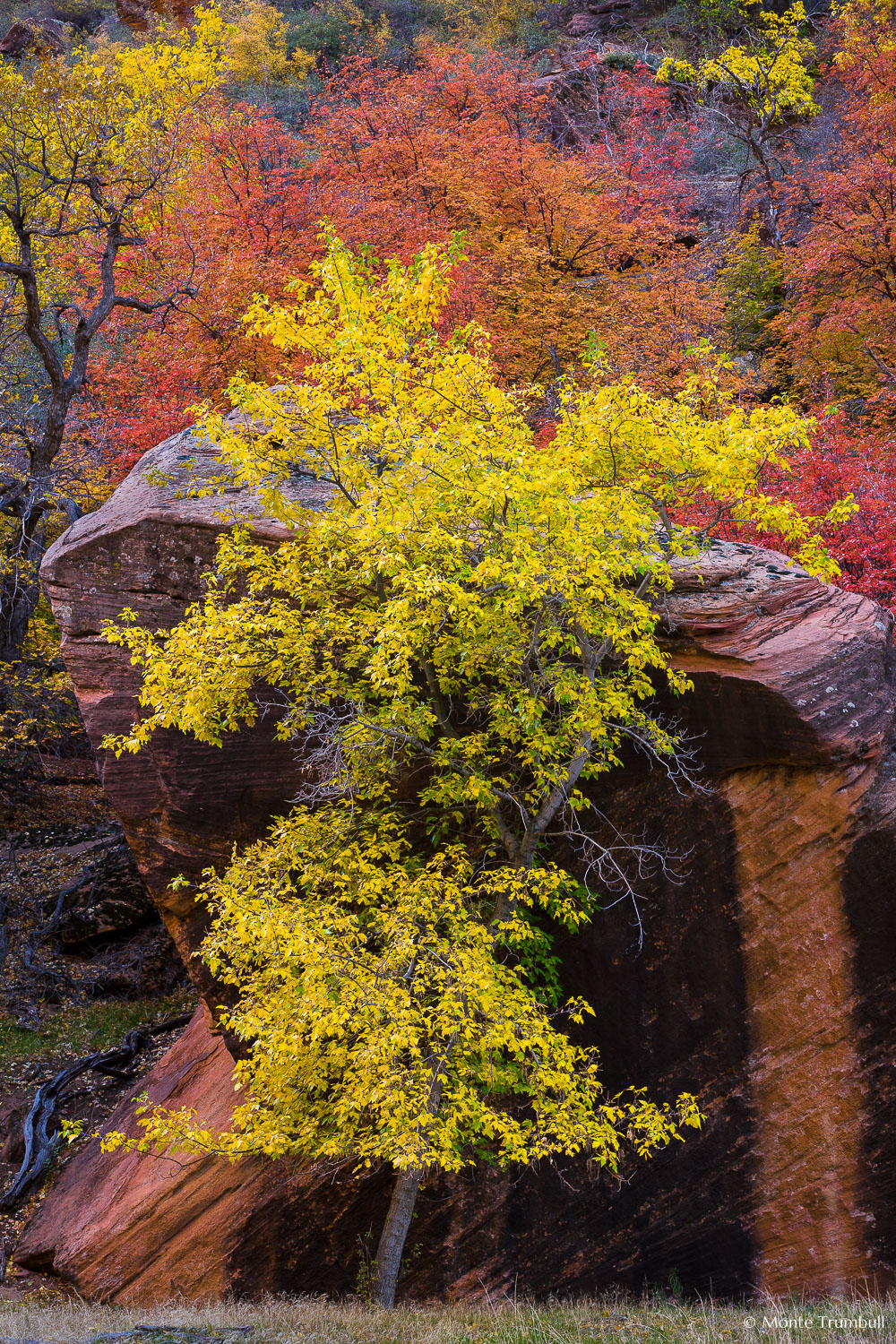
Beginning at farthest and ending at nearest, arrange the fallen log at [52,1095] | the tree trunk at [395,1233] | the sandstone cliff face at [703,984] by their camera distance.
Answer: the fallen log at [52,1095]
the sandstone cliff face at [703,984]
the tree trunk at [395,1233]

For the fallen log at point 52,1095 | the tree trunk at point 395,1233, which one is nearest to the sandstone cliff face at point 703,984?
the tree trunk at point 395,1233

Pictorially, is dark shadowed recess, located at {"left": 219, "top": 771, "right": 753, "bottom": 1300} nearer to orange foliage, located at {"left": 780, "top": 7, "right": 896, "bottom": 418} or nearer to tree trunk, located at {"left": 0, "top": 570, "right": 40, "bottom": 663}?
tree trunk, located at {"left": 0, "top": 570, "right": 40, "bottom": 663}

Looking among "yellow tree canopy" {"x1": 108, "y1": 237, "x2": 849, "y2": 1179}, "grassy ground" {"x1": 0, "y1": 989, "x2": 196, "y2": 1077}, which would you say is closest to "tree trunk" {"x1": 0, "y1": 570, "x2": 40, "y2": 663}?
"grassy ground" {"x1": 0, "y1": 989, "x2": 196, "y2": 1077}

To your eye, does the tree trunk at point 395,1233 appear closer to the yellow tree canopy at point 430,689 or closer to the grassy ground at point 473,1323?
the grassy ground at point 473,1323

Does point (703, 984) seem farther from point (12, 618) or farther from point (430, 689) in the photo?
point (12, 618)

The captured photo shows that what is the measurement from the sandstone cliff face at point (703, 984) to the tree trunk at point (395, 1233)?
145 centimetres

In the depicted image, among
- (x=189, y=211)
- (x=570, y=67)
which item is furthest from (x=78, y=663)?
(x=570, y=67)

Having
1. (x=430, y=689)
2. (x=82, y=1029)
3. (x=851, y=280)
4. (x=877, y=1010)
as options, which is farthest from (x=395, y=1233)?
(x=851, y=280)

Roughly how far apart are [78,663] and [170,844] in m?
2.72

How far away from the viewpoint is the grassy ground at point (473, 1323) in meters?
6.91

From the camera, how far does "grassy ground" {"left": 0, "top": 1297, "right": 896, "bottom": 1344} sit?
691 cm

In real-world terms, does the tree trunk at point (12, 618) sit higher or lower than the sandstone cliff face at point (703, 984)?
higher

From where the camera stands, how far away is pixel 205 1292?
34.7ft

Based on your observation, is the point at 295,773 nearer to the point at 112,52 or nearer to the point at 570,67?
the point at 570,67
